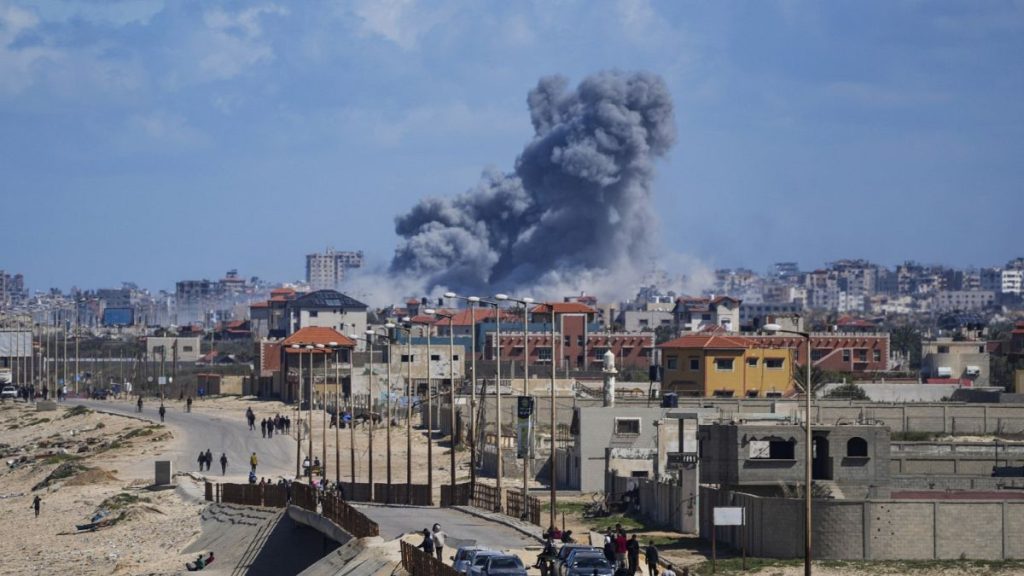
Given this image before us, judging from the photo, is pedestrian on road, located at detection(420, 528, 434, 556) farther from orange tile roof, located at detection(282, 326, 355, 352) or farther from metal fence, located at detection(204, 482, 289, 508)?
orange tile roof, located at detection(282, 326, 355, 352)

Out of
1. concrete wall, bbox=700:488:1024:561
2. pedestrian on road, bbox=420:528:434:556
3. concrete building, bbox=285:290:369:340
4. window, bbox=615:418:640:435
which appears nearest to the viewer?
pedestrian on road, bbox=420:528:434:556

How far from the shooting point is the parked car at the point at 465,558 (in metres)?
36.7

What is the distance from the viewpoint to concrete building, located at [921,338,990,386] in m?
117

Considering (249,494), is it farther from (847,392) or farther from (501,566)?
(847,392)

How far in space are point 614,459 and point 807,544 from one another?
3179 cm

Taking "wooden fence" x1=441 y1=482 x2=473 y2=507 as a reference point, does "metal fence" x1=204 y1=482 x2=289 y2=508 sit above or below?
below

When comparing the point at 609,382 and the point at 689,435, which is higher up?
the point at 609,382

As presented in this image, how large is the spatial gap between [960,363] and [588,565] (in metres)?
88.4

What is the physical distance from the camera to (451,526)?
47.6 meters

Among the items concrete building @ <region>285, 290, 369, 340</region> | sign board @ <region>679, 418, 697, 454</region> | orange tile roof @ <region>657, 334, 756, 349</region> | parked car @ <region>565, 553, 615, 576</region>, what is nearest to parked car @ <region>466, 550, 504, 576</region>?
parked car @ <region>565, 553, 615, 576</region>

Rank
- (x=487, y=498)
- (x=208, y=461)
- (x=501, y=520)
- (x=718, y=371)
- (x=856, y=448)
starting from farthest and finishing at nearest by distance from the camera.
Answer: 1. (x=718, y=371)
2. (x=208, y=461)
3. (x=487, y=498)
4. (x=856, y=448)
5. (x=501, y=520)

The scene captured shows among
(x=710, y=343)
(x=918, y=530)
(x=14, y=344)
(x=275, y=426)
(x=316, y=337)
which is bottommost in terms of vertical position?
(x=918, y=530)

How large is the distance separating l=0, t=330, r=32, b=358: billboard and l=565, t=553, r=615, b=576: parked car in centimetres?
11931

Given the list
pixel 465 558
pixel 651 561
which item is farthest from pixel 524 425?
pixel 651 561
